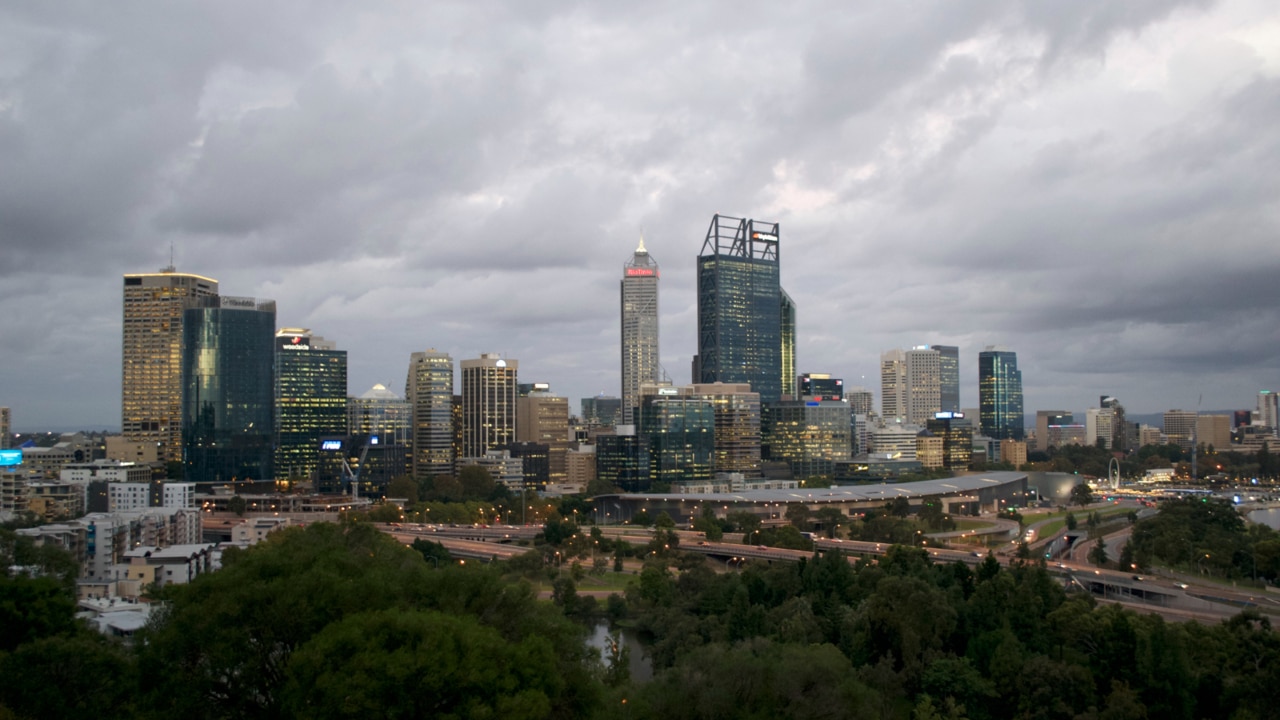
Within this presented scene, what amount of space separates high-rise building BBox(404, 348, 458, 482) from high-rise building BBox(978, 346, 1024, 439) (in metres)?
106

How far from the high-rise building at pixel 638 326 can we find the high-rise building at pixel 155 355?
73.7m

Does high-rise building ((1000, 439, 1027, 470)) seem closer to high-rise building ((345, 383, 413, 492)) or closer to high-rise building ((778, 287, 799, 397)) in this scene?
high-rise building ((778, 287, 799, 397))

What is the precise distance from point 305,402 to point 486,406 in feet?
79.5

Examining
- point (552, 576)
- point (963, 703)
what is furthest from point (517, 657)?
point (552, 576)

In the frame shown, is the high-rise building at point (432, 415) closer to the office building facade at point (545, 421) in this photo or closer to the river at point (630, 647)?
the office building facade at point (545, 421)

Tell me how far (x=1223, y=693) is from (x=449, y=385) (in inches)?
4330

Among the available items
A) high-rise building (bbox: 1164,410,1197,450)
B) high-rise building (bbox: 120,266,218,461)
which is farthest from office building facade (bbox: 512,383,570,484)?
high-rise building (bbox: 1164,410,1197,450)

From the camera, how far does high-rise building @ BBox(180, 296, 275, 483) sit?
100938 mm

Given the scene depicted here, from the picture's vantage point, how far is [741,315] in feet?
475

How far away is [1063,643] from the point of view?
99.1 ft

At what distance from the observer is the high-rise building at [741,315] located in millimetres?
143125

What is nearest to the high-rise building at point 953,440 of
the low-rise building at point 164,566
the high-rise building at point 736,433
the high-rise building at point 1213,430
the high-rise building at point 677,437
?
the high-rise building at point 736,433

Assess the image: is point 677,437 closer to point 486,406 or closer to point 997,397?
point 486,406

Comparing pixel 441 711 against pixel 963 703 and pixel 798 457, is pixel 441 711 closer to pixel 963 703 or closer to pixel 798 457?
pixel 963 703
